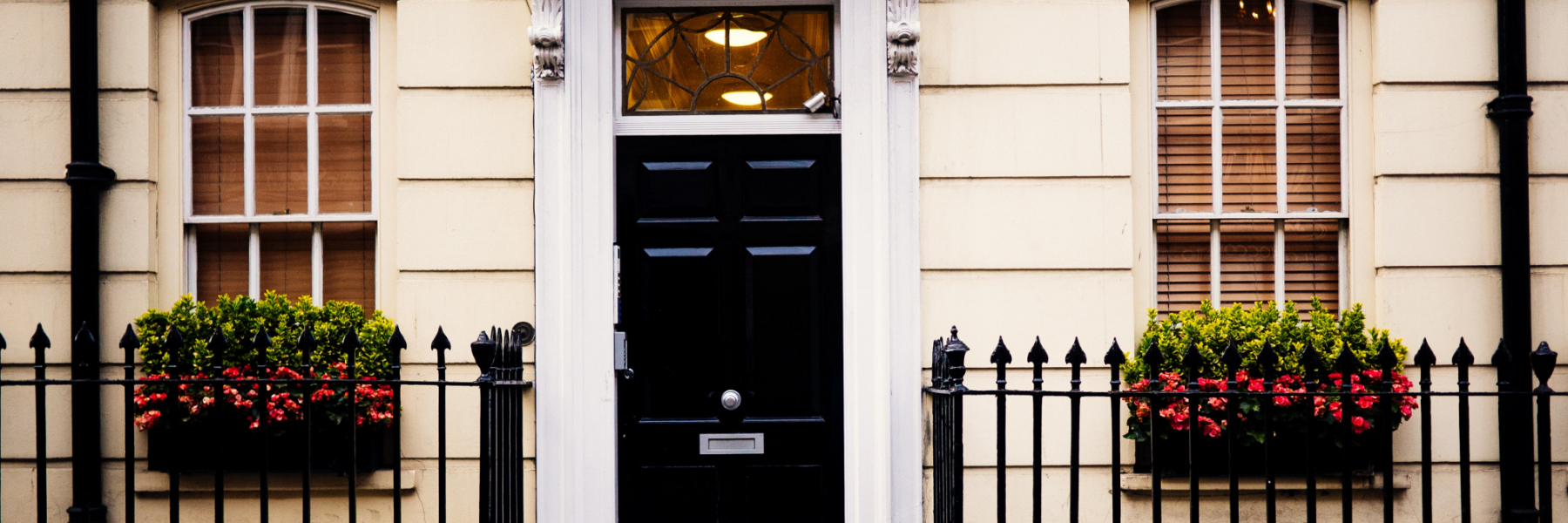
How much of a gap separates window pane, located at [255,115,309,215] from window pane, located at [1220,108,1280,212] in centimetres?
428

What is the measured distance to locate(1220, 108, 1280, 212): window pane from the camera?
4.70 metres

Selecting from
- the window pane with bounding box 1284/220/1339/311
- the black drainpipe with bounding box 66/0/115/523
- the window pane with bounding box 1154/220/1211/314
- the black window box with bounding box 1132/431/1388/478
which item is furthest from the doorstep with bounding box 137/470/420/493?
the window pane with bounding box 1284/220/1339/311

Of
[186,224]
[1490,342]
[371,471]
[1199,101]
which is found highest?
[1199,101]

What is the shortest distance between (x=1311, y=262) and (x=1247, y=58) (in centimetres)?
99

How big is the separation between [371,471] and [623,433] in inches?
44.0

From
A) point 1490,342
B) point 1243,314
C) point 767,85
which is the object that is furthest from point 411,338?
point 1490,342

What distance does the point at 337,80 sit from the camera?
473cm

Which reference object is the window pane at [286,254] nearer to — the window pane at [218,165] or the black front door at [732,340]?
the window pane at [218,165]

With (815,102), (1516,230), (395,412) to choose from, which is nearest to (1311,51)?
(1516,230)

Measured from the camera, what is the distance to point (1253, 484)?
14.7 feet

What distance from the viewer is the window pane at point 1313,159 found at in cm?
470

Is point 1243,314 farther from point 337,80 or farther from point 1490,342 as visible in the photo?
point 337,80

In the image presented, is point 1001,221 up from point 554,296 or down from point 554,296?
up

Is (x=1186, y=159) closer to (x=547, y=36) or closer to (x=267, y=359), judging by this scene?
(x=547, y=36)
